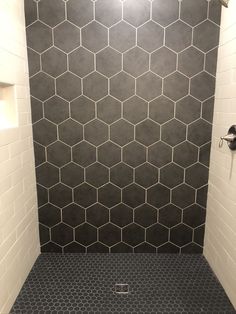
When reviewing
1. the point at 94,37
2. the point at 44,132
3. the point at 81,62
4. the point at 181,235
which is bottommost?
the point at 181,235

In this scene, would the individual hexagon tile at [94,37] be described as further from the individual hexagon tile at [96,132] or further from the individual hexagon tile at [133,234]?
the individual hexagon tile at [133,234]

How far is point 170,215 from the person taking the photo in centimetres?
167

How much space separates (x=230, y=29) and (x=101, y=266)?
4.59ft

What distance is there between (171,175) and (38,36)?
3.43ft

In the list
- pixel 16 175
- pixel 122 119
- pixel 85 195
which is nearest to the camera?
pixel 16 175

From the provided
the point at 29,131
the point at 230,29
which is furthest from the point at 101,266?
the point at 230,29

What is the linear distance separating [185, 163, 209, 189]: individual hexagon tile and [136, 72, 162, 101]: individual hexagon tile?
0.47 meters

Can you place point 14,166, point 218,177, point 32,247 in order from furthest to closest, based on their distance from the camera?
point 32,247 → point 218,177 → point 14,166

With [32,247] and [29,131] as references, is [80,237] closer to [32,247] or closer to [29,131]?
[32,247]

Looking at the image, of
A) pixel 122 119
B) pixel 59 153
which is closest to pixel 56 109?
pixel 59 153

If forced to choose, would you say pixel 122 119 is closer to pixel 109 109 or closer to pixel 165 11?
pixel 109 109

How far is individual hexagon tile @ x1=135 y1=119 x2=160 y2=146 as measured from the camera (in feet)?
5.08

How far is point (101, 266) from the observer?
159 centimetres

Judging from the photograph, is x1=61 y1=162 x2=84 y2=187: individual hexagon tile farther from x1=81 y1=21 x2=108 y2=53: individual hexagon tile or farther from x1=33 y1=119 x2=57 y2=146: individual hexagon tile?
x1=81 y1=21 x2=108 y2=53: individual hexagon tile
